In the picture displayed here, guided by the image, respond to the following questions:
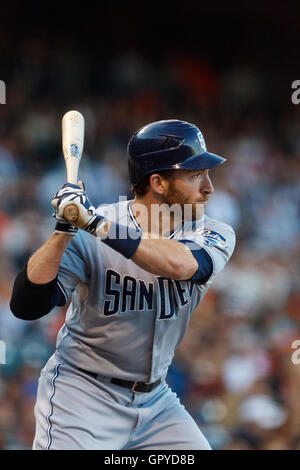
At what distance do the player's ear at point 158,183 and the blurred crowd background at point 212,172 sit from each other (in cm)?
215

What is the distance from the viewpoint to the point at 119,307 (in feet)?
7.32

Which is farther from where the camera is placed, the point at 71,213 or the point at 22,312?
the point at 22,312

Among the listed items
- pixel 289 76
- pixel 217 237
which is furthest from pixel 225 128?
pixel 217 237

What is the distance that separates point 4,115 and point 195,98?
222cm

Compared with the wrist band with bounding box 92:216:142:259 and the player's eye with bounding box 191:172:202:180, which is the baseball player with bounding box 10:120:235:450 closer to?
the player's eye with bounding box 191:172:202:180

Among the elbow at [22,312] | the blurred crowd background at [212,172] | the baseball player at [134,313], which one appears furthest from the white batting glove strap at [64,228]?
the blurred crowd background at [212,172]

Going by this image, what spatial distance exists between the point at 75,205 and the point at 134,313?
0.55 metres

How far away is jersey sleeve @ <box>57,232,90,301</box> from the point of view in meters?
2.16

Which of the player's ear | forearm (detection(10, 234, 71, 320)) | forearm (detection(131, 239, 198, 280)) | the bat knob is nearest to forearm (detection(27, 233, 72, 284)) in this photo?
forearm (detection(10, 234, 71, 320))

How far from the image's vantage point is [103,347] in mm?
2248

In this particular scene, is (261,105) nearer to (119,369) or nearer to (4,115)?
(4,115)

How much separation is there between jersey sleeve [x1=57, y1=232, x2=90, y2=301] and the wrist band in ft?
1.00

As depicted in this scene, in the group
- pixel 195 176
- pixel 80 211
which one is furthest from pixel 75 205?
pixel 195 176

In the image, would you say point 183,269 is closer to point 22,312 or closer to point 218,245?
point 218,245
